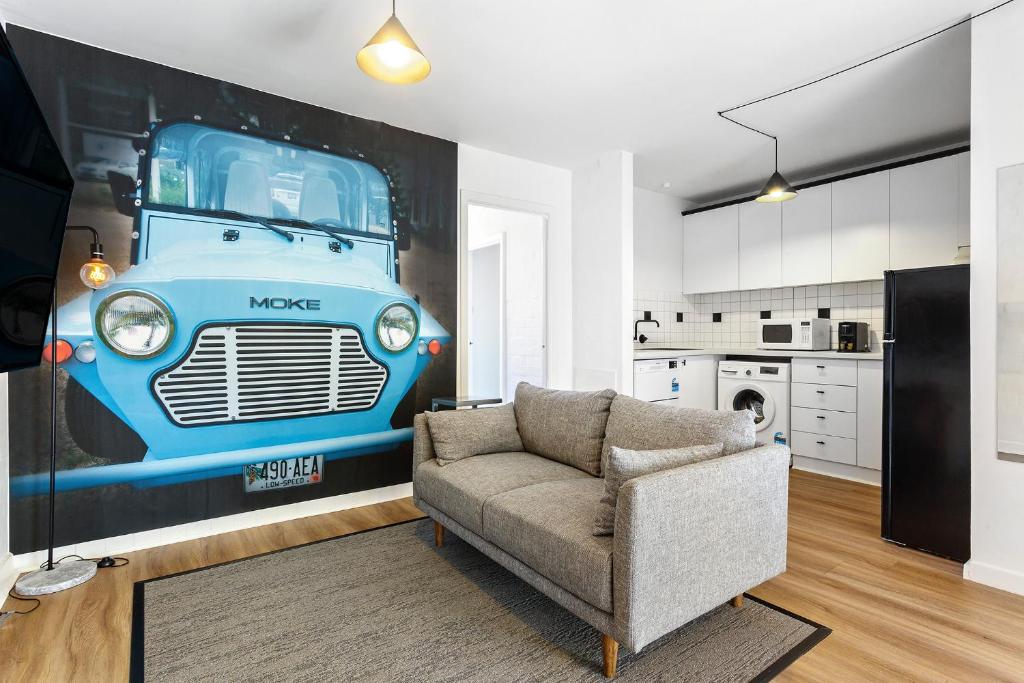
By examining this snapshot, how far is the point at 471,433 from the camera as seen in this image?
113 inches

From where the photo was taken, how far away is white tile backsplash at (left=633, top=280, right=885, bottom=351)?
14.9ft

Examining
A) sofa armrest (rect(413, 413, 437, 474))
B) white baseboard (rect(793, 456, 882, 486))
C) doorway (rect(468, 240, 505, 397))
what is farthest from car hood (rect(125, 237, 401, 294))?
white baseboard (rect(793, 456, 882, 486))

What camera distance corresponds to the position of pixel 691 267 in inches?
221

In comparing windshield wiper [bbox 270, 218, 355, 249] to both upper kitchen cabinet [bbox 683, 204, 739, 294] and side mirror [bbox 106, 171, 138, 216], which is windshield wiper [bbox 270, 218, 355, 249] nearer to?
side mirror [bbox 106, 171, 138, 216]

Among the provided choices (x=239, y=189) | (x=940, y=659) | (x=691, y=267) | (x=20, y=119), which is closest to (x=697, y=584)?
(x=940, y=659)

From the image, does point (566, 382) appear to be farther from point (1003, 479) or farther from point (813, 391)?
point (1003, 479)

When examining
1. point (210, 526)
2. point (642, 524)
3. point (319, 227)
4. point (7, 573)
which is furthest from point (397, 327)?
point (642, 524)

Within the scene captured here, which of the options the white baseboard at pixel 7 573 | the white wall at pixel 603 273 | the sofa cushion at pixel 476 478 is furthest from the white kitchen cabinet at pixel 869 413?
the white baseboard at pixel 7 573

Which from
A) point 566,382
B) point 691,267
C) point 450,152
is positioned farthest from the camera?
point 691,267

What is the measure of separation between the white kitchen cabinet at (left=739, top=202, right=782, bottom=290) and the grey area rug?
135 inches

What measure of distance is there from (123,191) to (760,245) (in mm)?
4862

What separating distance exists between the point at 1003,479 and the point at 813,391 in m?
1.95

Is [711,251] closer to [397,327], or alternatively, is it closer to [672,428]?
[397,327]

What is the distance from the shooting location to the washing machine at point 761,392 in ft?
14.7
